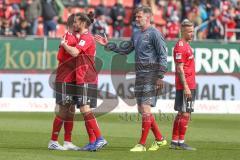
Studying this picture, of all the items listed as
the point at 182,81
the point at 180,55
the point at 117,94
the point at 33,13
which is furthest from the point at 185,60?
the point at 33,13

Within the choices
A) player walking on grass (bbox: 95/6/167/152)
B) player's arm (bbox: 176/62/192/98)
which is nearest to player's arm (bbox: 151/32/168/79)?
player walking on grass (bbox: 95/6/167/152)

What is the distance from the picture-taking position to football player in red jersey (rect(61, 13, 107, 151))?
510 inches

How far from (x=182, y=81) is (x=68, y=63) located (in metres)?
1.89

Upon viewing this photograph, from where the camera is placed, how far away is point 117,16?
31.1 meters

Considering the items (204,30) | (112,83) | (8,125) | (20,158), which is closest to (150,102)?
(20,158)

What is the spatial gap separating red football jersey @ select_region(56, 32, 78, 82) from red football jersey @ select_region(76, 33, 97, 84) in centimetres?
11

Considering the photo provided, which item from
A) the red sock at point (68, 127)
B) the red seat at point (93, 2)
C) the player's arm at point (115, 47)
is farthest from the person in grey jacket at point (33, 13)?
the red sock at point (68, 127)

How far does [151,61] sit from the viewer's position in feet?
43.5

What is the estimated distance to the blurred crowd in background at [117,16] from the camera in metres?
29.2

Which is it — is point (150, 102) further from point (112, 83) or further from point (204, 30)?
point (204, 30)

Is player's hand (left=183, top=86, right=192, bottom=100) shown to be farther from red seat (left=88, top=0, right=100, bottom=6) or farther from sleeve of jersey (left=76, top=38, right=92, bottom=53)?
red seat (left=88, top=0, right=100, bottom=6)

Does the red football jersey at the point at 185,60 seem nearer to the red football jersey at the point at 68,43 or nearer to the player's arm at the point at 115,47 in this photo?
the player's arm at the point at 115,47

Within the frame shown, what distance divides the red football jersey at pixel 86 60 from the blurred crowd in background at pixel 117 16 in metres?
14.5

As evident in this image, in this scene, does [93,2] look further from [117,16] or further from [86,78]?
[86,78]
